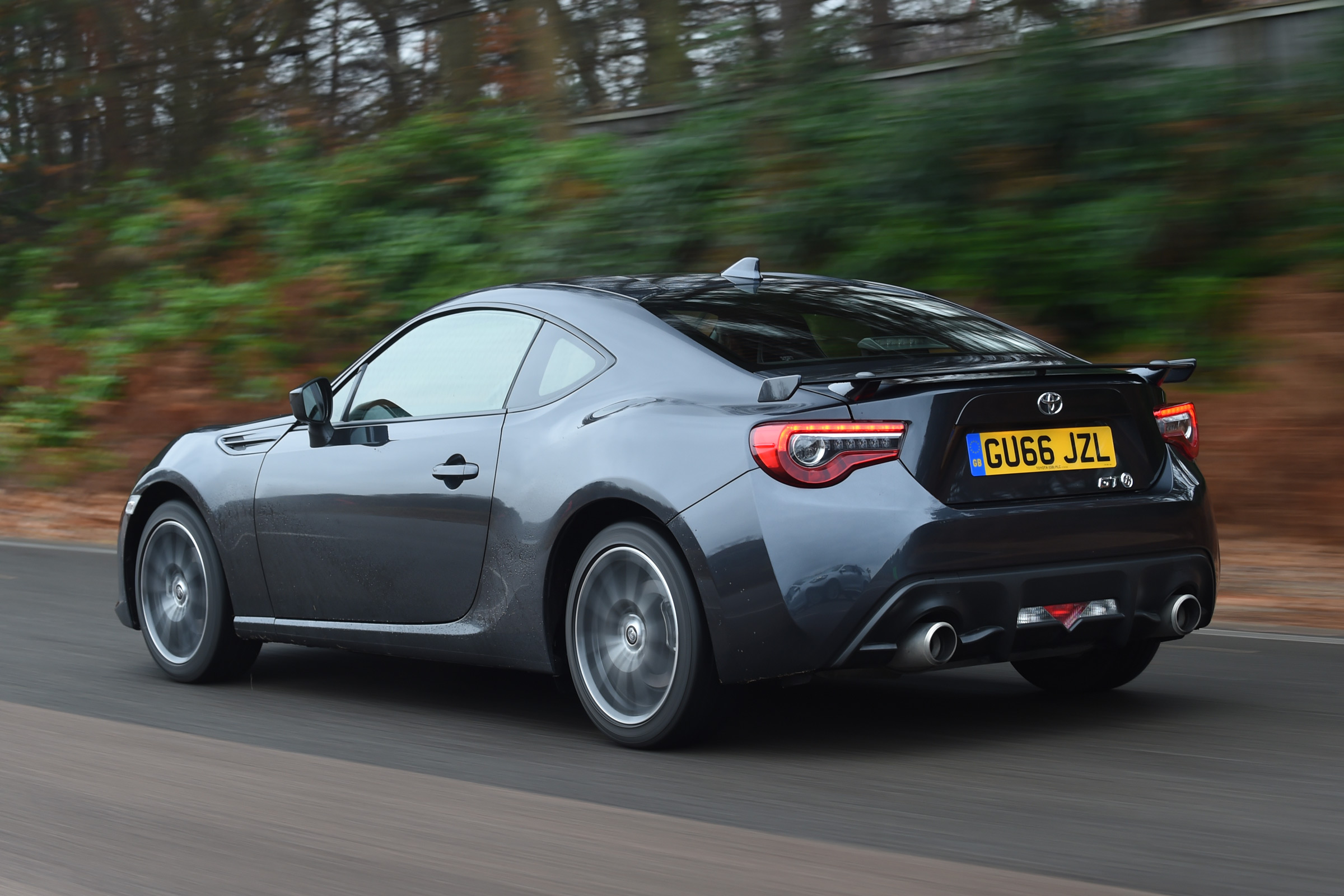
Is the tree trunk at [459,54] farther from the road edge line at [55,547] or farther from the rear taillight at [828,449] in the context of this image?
the rear taillight at [828,449]

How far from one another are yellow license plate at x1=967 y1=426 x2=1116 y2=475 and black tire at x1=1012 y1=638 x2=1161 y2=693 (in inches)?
35.8

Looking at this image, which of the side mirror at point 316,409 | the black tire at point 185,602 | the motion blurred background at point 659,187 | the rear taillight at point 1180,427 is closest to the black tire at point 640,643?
the side mirror at point 316,409

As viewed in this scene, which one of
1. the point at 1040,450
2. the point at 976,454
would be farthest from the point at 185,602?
the point at 1040,450

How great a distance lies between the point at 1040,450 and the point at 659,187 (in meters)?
9.65

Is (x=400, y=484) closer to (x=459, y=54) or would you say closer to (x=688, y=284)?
(x=688, y=284)

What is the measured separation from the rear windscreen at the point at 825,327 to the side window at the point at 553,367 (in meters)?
0.25

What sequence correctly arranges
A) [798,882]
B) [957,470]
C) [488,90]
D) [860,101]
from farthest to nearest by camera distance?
[488,90]
[860,101]
[957,470]
[798,882]

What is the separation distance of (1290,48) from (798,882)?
1007cm

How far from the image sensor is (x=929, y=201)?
1187 centimetres

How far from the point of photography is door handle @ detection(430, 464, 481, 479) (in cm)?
520

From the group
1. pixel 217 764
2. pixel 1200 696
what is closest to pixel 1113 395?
pixel 1200 696

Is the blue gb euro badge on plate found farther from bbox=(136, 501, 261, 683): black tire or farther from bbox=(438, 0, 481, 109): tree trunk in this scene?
bbox=(438, 0, 481, 109): tree trunk

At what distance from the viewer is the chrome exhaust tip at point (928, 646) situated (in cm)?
432

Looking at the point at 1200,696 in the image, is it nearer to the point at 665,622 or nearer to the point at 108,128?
the point at 665,622
